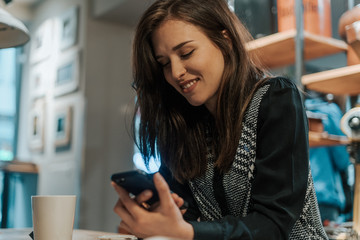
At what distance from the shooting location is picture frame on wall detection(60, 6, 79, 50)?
4336mm

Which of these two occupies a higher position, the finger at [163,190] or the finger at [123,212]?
the finger at [163,190]

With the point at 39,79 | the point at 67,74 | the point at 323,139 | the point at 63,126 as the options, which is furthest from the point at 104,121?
the point at 323,139

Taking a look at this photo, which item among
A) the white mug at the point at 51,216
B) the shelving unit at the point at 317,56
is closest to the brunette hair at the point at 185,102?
the white mug at the point at 51,216

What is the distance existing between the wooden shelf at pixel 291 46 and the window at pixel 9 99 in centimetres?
393

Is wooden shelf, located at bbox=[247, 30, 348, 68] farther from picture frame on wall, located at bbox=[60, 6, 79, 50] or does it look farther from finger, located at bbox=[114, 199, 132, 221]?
picture frame on wall, located at bbox=[60, 6, 79, 50]

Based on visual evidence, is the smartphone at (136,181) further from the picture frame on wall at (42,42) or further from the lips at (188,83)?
the picture frame on wall at (42,42)

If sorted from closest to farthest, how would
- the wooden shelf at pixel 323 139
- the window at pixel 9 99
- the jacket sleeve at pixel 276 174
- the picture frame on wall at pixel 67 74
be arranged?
the jacket sleeve at pixel 276 174 < the wooden shelf at pixel 323 139 < the picture frame on wall at pixel 67 74 < the window at pixel 9 99

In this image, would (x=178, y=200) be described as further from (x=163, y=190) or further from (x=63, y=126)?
(x=63, y=126)

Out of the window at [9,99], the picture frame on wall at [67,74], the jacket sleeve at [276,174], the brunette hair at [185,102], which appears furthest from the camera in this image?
the window at [9,99]

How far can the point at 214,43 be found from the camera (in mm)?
1071

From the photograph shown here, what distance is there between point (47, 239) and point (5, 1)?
1.05 m

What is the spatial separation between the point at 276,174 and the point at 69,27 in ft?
13.0

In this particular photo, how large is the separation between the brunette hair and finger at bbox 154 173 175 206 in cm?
33

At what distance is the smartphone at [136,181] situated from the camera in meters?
0.70
